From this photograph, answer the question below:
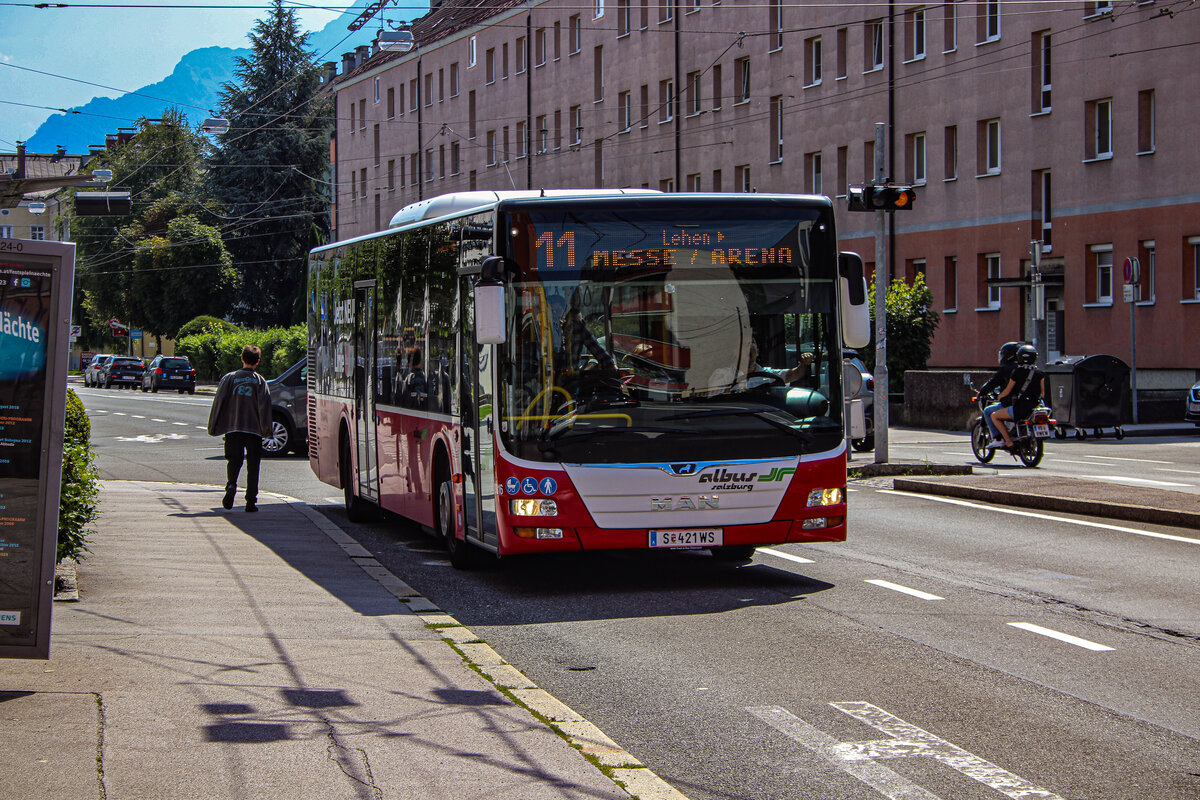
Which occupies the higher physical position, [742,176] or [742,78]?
[742,78]

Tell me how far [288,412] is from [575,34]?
43566 mm

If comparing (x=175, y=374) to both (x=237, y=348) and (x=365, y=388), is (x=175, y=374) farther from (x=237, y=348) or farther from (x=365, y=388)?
(x=365, y=388)

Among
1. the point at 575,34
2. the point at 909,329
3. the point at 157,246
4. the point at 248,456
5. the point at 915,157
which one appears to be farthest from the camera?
the point at 157,246

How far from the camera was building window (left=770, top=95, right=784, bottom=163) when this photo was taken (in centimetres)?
5466

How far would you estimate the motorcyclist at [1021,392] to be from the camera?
22.2 meters

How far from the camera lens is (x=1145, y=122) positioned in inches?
1587

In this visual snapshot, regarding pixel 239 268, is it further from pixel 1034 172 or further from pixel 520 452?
pixel 520 452

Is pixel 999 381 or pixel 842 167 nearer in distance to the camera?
pixel 999 381

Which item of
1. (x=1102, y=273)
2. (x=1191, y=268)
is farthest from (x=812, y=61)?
(x=1191, y=268)

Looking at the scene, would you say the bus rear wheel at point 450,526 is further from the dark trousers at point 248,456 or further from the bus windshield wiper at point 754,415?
the dark trousers at point 248,456

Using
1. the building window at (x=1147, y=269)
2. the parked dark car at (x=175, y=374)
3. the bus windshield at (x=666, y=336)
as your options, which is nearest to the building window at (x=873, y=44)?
the building window at (x=1147, y=269)

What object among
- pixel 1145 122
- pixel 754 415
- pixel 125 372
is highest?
pixel 1145 122

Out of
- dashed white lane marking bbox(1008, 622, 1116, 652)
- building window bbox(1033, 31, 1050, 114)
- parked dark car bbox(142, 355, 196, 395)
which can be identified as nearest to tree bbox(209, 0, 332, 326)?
parked dark car bbox(142, 355, 196, 395)

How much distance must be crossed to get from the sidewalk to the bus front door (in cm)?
375
